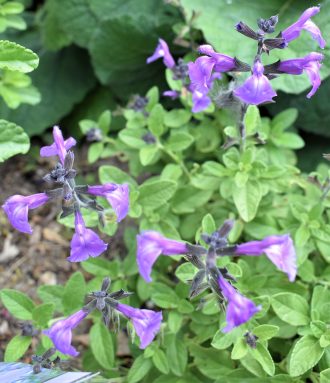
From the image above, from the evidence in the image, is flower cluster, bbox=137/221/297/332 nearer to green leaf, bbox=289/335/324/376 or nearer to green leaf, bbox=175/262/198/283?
green leaf, bbox=175/262/198/283

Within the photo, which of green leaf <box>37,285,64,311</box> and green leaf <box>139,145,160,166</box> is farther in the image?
green leaf <box>139,145,160,166</box>

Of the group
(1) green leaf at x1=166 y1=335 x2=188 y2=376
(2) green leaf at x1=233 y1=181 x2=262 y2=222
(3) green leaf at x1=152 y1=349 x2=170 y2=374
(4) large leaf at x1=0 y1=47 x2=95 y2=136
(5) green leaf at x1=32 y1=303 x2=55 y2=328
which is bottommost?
(4) large leaf at x1=0 y1=47 x2=95 y2=136

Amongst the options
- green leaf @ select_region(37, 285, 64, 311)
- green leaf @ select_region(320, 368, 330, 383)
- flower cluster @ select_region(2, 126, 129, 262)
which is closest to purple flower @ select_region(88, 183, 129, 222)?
flower cluster @ select_region(2, 126, 129, 262)

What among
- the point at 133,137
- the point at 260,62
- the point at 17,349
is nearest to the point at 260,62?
the point at 260,62

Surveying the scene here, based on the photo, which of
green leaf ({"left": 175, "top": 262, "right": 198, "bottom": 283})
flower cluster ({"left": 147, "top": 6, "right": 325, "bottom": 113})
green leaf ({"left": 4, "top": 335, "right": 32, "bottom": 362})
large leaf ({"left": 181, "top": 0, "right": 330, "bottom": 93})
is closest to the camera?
flower cluster ({"left": 147, "top": 6, "right": 325, "bottom": 113})

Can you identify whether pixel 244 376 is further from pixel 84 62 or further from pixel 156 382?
pixel 84 62

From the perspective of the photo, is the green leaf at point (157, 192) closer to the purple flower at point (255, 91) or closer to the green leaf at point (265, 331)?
the green leaf at point (265, 331)

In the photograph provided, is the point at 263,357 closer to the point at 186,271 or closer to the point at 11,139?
the point at 186,271
